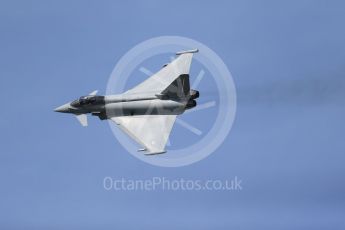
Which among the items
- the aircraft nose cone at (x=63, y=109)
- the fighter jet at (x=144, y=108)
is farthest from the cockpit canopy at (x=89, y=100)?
the aircraft nose cone at (x=63, y=109)

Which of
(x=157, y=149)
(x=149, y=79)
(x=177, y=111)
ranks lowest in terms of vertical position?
(x=157, y=149)

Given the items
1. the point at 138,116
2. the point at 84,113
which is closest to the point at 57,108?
the point at 84,113

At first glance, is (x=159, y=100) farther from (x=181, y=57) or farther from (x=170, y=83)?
(x=181, y=57)

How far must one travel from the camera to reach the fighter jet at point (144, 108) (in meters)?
90.8

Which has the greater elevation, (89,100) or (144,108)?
(89,100)

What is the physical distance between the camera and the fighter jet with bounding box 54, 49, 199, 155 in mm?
90812

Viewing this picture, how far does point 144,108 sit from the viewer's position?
302ft

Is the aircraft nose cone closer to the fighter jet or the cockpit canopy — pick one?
the fighter jet

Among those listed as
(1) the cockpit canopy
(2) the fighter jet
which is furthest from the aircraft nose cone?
(1) the cockpit canopy

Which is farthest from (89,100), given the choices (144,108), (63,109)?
(144,108)

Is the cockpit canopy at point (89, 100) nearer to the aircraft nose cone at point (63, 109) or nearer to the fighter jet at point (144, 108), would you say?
the fighter jet at point (144, 108)

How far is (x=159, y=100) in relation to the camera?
3612 inches

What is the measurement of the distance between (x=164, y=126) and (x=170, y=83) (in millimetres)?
5153

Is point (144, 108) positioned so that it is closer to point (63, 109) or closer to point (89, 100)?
point (89, 100)
